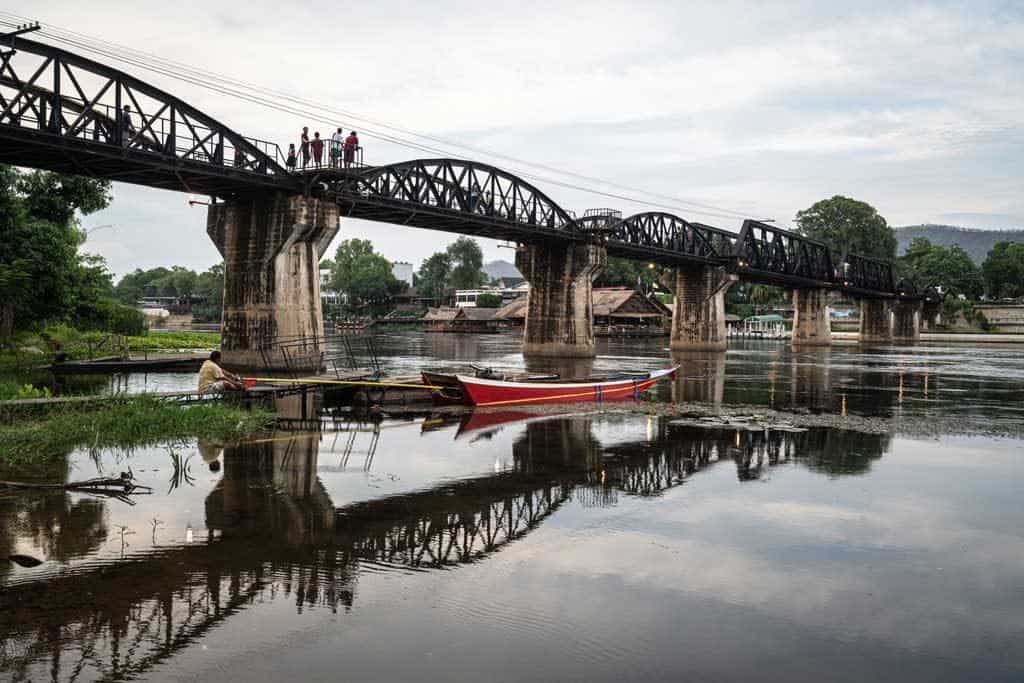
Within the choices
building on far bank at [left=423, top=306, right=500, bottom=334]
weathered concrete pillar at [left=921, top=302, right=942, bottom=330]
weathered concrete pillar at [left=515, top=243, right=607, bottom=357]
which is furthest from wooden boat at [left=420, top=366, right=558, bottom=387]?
weathered concrete pillar at [left=921, top=302, right=942, bottom=330]

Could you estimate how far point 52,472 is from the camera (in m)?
17.7

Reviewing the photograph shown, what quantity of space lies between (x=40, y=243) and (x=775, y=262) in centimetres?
9688

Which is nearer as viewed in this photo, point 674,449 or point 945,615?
point 945,615

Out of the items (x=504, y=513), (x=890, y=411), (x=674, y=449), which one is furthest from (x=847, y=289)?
(x=504, y=513)

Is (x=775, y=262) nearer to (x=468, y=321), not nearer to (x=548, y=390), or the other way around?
(x=468, y=321)

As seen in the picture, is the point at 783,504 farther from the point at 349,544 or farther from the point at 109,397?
the point at 109,397

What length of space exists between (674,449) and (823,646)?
13802 mm

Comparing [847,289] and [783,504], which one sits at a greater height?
[847,289]

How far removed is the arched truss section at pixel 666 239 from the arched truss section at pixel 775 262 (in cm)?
241

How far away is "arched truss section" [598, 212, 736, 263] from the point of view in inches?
3474

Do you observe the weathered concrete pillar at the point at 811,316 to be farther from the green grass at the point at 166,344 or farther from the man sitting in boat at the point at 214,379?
the man sitting in boat at the point at 214,379

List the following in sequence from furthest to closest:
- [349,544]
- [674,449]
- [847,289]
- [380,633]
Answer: [847,289]
[674,449]
[349,544]
[380,633]

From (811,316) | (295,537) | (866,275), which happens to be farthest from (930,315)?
(295,537)

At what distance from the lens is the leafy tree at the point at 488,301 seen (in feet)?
602
